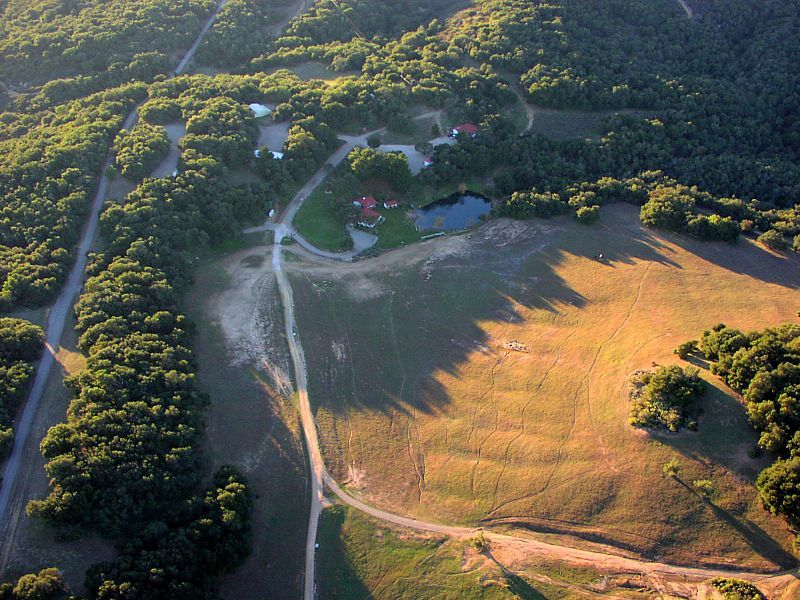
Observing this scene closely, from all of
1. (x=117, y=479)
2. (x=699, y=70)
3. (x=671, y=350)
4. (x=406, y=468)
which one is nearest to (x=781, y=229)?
(x=671, y=350)

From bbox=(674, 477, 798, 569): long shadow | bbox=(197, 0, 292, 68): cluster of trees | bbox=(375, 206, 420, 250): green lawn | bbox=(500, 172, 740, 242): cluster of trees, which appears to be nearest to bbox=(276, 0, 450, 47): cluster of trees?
bbox=(197, 0, 292, 68): cluster of trees

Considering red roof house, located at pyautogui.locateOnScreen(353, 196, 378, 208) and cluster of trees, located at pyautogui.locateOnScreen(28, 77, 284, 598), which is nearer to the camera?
cluster of trees, located at pyautogui.locateOnScreen(28, 77, 284, 598)

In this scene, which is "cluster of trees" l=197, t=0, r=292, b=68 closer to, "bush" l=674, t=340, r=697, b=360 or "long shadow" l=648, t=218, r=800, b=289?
"long shadow" l=648, t=218, r=800, b=289

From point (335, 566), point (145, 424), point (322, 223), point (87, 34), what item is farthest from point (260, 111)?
point (335, 566)

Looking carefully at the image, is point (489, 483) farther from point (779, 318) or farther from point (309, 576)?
point (779, 318)

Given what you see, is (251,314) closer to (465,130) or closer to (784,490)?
(465,130)
